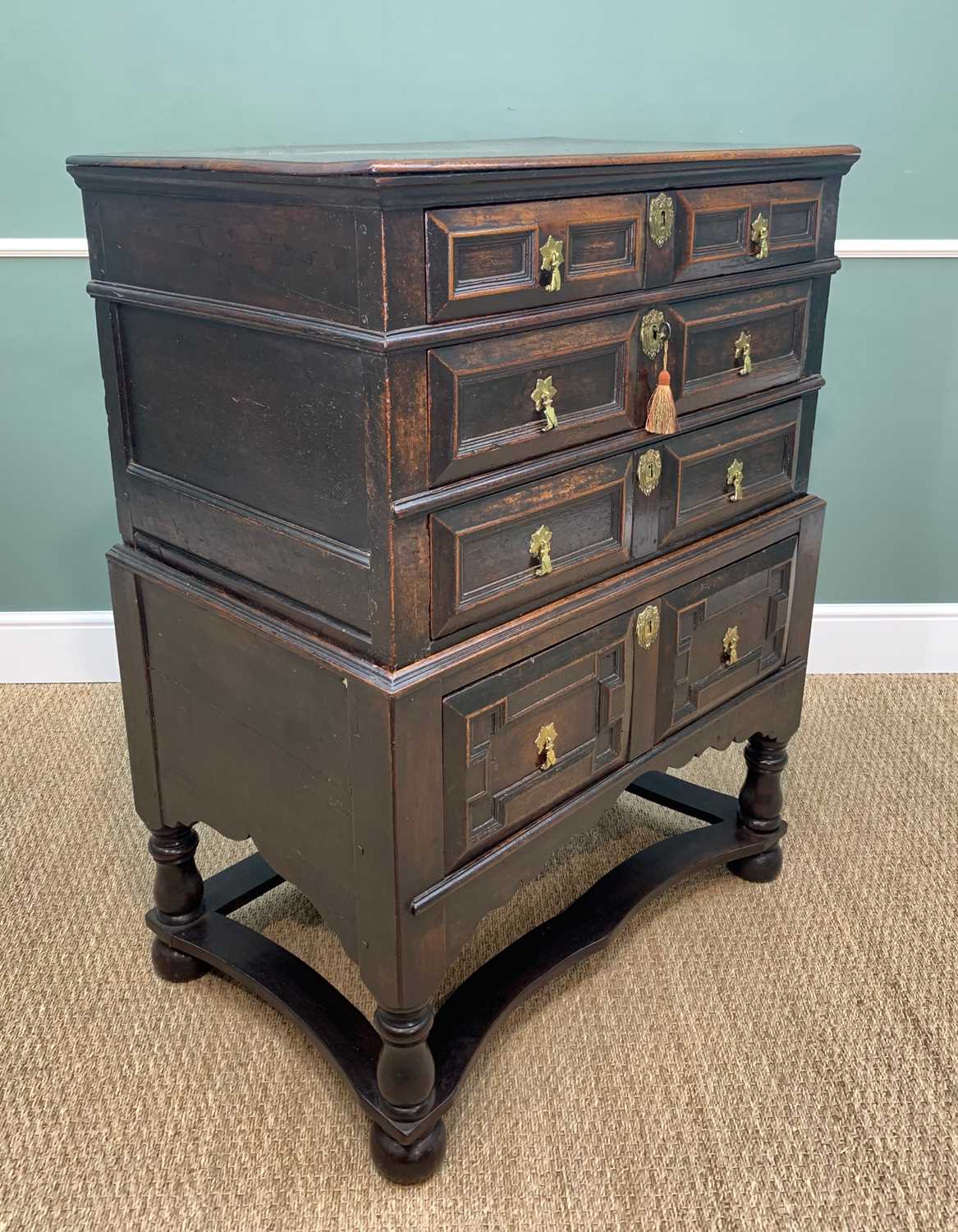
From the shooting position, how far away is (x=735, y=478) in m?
1.75

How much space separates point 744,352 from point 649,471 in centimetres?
25

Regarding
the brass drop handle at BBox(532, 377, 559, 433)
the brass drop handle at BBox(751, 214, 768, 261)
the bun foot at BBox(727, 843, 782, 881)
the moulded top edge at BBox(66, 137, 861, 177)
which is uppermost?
the moulded top edge at BBox(66, 137, 861, 177)

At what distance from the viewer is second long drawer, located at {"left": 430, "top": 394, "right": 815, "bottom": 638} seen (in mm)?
1352

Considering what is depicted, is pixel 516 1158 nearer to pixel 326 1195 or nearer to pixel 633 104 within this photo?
pixel 326 1195

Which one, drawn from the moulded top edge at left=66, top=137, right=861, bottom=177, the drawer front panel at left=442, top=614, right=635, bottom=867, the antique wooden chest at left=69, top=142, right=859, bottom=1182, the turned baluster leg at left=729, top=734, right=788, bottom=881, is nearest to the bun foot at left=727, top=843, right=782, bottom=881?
the turned baluster leg at left=729, top=734, right=788, bottom=881

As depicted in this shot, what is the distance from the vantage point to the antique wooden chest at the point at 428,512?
1.25 meters

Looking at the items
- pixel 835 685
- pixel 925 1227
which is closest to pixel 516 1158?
pixel 925 1227

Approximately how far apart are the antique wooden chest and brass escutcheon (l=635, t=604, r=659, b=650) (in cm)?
1

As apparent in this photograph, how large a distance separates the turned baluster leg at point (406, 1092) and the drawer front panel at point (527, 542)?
0.49m


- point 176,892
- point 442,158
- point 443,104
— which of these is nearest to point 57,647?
point 176,892

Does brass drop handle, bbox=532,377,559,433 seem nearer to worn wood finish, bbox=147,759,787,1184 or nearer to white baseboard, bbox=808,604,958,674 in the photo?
worn wood finish, bbox=147,759,787,1184

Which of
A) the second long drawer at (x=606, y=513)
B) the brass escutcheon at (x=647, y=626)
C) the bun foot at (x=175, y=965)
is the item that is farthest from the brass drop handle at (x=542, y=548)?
the bun foot at (x=175, y=965)

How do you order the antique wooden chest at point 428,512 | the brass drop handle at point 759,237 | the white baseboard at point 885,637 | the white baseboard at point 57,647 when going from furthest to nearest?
the white baseboard at point 885,637 < the white baseboard at point 57,647 < the brass drop handle at point 759,237 < the antique wooden chest at point 428,512

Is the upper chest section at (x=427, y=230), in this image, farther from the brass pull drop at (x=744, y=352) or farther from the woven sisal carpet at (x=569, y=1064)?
the woven sisal carpet at (x=569, y=1064)
